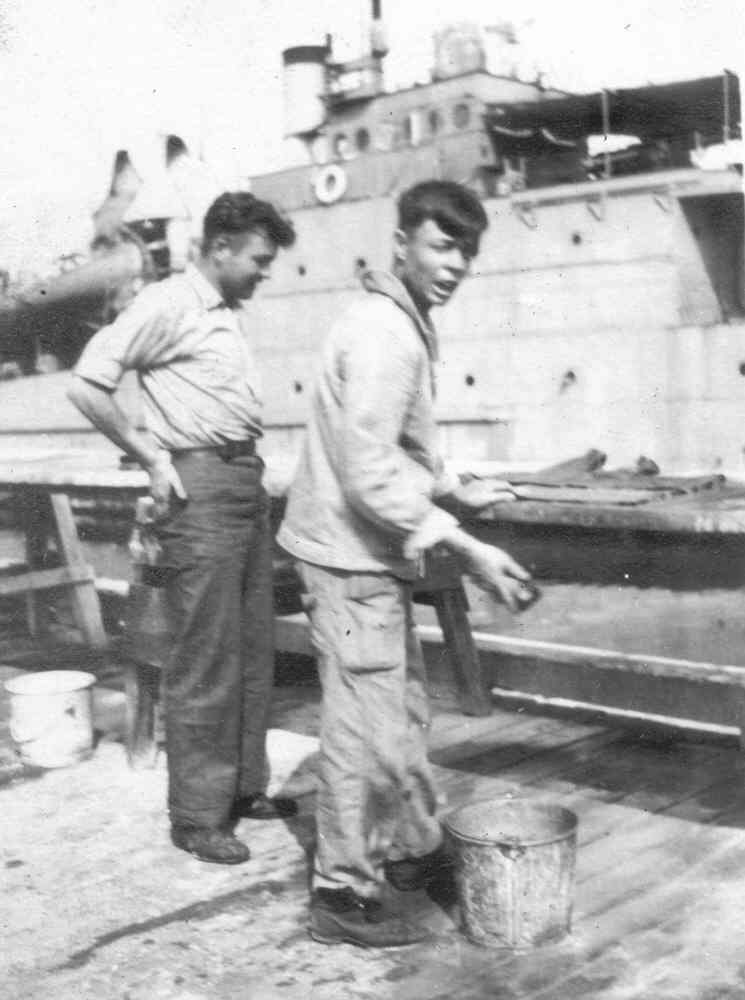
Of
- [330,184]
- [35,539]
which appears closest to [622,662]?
[35,539]

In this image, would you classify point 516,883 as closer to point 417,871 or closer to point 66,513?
point 417,871

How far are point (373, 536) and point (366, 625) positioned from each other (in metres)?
0.23

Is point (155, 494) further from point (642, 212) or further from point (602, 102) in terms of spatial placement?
point (602, 102)

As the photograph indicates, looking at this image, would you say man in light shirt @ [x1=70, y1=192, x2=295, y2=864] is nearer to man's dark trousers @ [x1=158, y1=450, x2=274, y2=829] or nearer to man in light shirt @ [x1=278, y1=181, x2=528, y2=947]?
man's dark trousers @ [x1=158, y1=450, x2=274, y2=829]

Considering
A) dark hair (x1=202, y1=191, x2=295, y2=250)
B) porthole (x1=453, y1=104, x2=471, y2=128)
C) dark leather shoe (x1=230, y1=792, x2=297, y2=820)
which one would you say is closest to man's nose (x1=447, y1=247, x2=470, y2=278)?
dark hair (x1=202, y1=191, x2=295, y2=250)

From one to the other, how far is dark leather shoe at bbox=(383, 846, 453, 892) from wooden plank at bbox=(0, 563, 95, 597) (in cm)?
420

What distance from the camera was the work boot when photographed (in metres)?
2.85

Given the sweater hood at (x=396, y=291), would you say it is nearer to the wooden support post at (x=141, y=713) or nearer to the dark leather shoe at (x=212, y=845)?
the dark leather shoe at (x=212, y=845)

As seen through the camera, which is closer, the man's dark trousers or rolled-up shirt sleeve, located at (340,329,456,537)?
rolled-up shirt sleeve, located at (340,329,456,537)

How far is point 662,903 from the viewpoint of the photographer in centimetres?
313

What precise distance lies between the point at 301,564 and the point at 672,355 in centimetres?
1546

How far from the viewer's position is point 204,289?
3684 millimetres

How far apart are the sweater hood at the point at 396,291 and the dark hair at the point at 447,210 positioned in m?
0.13

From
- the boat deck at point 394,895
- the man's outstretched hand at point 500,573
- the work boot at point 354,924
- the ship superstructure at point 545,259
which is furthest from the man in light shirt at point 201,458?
the ship superstructure at point 545,259
